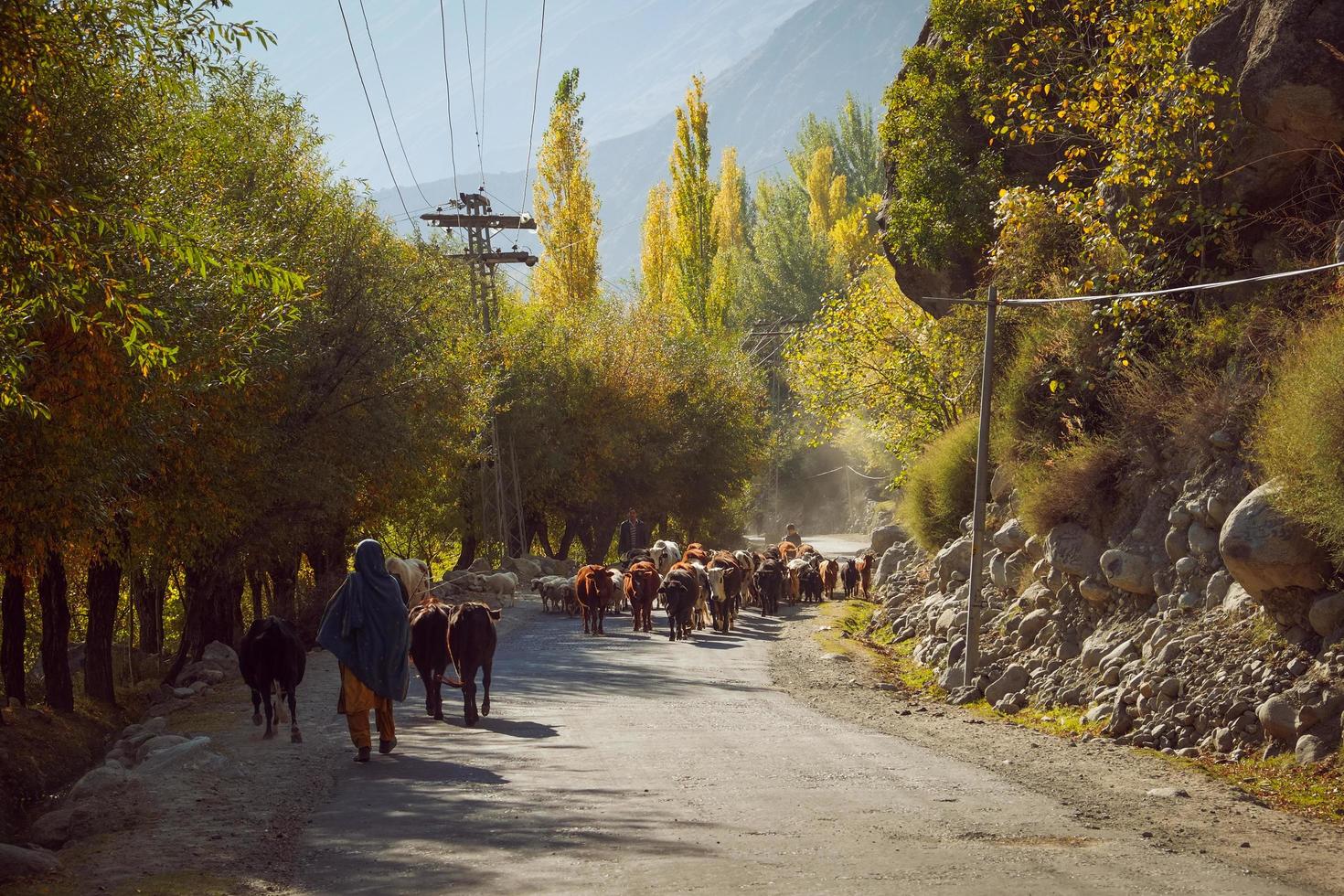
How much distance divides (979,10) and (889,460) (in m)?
36.4

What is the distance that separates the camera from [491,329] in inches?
1720

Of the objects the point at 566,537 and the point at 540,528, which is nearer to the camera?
the point at 540,528

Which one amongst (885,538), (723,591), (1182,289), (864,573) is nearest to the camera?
(1182,289)

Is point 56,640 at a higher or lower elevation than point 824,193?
lower

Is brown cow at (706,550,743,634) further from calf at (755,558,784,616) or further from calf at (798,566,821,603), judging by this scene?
calf at (798,566,821,603)

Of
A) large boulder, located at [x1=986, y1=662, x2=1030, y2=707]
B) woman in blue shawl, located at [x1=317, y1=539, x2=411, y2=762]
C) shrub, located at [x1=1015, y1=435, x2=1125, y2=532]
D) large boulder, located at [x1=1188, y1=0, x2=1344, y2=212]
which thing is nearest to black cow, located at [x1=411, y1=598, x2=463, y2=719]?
woman in blue shawl, located at [x1=317, y1=539, x2=411, y2=762]

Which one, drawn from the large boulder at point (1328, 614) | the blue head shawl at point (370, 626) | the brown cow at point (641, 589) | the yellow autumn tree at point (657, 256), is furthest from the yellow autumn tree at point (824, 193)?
the blue head shawl at point (370, 626)

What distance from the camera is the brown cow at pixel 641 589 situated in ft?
95.5

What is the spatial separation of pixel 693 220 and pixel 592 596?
1628 inches

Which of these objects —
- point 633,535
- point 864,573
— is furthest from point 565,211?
point 864,573

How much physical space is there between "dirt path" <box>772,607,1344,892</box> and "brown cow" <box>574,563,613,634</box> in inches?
323

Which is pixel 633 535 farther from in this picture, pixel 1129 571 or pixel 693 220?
pixel 693 220

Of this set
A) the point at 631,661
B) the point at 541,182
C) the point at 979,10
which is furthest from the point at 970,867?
the point at 541,182

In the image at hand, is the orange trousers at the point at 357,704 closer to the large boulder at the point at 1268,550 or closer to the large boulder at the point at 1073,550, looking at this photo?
the large boulder at the point at 1268,550
